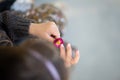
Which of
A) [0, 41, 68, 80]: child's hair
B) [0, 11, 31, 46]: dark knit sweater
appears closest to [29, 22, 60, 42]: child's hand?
[0, 11, 31, 46]: dark knit sweater

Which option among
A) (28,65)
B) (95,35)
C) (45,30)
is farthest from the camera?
(95,35)

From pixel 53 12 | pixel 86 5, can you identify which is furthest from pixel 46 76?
pixel 86 5

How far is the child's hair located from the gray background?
1255mm

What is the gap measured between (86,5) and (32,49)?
158 cm

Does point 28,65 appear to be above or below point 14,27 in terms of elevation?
below

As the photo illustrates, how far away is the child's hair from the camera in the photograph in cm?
27

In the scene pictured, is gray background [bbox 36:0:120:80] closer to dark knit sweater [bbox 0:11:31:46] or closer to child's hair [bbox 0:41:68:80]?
dark knit sweater [bbox 0:11:31:46]

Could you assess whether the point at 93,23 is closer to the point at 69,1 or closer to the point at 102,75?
the point at 69,1

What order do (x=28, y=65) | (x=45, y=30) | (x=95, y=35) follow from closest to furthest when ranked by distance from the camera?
(x=28, y=65), (x=45, y=30), (x=95, y=35)

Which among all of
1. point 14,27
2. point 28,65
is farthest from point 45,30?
point 28,65

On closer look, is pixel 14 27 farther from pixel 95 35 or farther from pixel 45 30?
pixel 95 35

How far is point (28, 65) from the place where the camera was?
27cm

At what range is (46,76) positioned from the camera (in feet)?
0.90

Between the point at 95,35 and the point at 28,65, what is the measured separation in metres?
1.46
